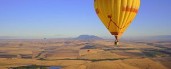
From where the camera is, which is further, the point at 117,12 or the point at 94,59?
the point at 94,59

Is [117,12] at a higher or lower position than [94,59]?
higher

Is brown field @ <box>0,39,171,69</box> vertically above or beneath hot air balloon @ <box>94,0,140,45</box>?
beneath

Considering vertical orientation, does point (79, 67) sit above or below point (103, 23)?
below

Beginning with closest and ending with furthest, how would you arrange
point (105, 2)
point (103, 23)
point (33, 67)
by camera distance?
point (105, 2) → point (103, 23) → point (33, 67)

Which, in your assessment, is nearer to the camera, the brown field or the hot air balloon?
the hot air balloon

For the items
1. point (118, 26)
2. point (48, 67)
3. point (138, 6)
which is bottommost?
point (48, 67)

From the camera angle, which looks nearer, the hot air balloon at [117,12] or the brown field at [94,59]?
the hot air balloon at [117,12]

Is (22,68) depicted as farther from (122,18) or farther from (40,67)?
(122,18)

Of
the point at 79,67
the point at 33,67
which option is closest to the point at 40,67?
the point at 33,67
